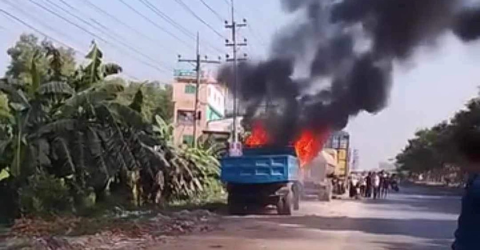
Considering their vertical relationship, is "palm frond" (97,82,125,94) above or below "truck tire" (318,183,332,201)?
above

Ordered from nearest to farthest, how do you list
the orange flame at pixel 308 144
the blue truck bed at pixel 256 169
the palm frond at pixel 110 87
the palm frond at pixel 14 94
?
1. the palm frond at pixel 14 94
2. the palm frond at pixel 110 87
3. the blue truck bed at pixel 256 169
4. the orange flame at pixel 308 144

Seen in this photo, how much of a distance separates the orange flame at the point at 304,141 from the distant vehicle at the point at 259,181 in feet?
14.5

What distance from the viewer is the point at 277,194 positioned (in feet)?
77.0

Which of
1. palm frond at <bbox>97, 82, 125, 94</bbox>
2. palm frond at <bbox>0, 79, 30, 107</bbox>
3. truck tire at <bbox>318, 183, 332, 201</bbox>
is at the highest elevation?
palm frond at <bbox>97, 82, 125, 94</bbox>

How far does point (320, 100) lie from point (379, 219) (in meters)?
5.40

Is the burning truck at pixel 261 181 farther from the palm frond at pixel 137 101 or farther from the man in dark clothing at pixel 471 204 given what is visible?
the man in dark clothing at pixel 471 204

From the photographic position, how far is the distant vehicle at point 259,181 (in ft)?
75.8

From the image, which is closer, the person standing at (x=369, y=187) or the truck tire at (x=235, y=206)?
the truck tire at (x=235, y=206)

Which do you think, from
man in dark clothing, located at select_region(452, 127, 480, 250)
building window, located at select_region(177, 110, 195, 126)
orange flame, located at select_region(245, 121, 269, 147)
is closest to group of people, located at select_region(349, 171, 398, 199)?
orange flame, located at select_region(245, 121, 269, 147)

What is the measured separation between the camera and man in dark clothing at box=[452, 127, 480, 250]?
3.71 meters

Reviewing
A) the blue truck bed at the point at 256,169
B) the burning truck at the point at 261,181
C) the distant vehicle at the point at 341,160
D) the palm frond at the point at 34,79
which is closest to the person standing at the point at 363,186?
the distant vehicle at the point at 341,160

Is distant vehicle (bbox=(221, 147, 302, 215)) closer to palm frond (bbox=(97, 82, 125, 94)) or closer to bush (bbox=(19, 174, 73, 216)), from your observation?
palm frond (bbox=(97, 82, 125, 94))

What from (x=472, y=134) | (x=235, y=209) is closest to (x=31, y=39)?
(x=235, y=209)

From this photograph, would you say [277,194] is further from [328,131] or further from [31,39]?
[31,39]
